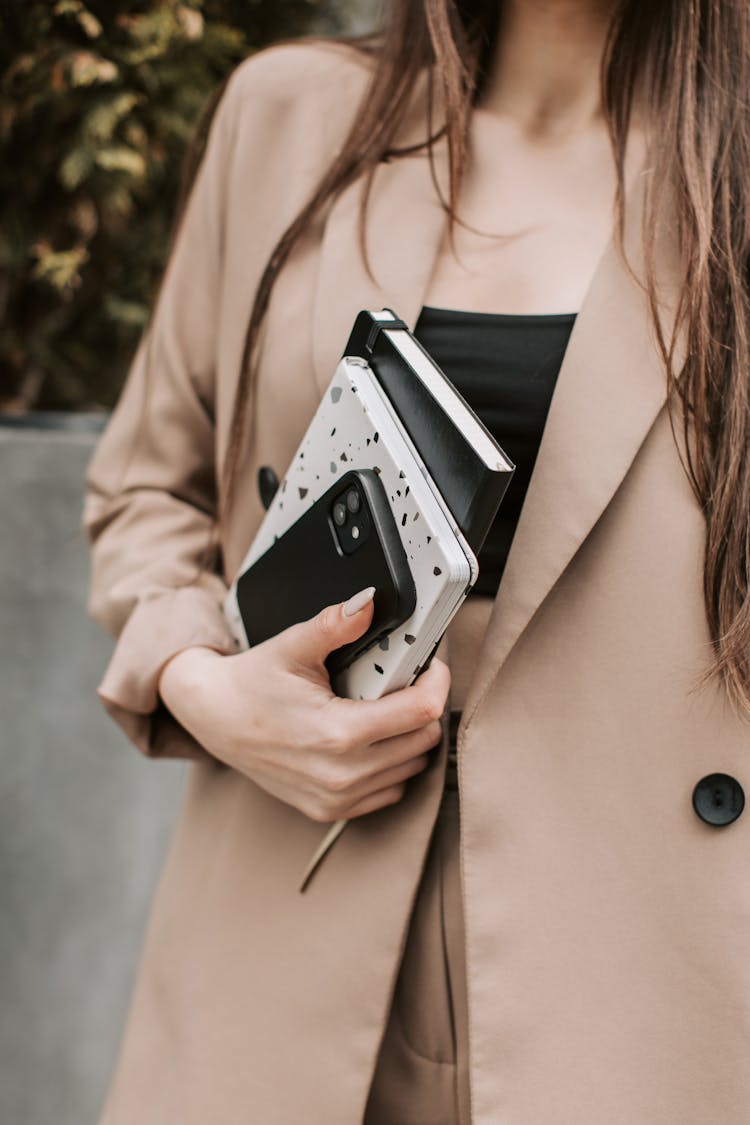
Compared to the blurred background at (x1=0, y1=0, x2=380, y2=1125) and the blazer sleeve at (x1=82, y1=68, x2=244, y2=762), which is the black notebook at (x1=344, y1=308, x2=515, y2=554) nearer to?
the blazer sleeve at (x1=82, y1=68, x2=244, y2=762)

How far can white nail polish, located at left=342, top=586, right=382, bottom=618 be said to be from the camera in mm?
635

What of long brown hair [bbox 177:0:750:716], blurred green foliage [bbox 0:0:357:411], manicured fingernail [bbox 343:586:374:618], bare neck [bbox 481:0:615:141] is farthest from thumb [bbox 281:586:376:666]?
blurred green foliage [bbox 0:0:357:411]

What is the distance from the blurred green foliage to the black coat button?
1.18 meters

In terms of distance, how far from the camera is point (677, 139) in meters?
0.77

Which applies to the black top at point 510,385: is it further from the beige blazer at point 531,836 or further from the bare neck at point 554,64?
the bare neck at point 554,64

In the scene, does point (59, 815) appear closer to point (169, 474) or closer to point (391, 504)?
point (169, 474)

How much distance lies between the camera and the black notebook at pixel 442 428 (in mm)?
556

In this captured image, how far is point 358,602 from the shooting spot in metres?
0.64

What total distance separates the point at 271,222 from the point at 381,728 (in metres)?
0.50

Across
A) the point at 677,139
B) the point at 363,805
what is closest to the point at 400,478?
the point at 363,805

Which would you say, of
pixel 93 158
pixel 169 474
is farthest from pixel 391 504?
pixel 93 158

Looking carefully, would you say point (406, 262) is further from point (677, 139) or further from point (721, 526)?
point (721, 526)

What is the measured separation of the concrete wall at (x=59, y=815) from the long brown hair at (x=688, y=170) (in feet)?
1.95

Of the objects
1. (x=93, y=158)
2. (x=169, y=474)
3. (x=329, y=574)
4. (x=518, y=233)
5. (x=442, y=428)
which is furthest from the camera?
(x=93, y=158)
